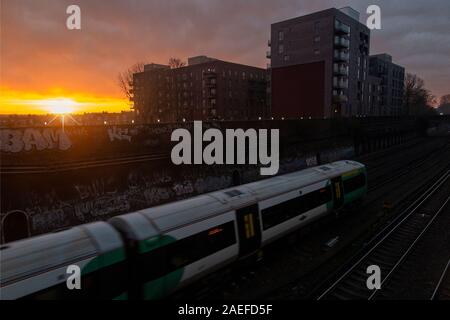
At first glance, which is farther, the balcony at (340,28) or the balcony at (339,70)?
the balcony at (339,70)

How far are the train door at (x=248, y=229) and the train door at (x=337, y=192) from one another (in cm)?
622

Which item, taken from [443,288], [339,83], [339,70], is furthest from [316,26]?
[443,288]

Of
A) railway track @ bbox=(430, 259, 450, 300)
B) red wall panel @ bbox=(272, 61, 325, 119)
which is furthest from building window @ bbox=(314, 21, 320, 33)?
railway track @ bbox=(430, 259, 450, 300)

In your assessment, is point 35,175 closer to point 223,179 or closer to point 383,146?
point 223,179

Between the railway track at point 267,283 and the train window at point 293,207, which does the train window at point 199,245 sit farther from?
the train window at point 293,207

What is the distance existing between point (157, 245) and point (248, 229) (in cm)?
386

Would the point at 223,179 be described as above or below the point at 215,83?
below

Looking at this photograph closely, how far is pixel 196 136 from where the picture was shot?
23375 millimetres

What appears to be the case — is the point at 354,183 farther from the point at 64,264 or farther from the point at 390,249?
the point at 64,264

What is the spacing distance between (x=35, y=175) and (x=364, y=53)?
6932 cm

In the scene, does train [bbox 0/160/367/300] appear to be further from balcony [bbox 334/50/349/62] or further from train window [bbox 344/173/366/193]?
balcony [bbox 334/50/349/62]

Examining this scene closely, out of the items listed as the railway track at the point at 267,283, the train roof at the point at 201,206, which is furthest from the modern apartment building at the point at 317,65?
the railway track at the point at 267,283

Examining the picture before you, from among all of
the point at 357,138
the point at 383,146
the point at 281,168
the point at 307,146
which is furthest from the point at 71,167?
the point at 383,146

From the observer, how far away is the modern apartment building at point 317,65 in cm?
5484
